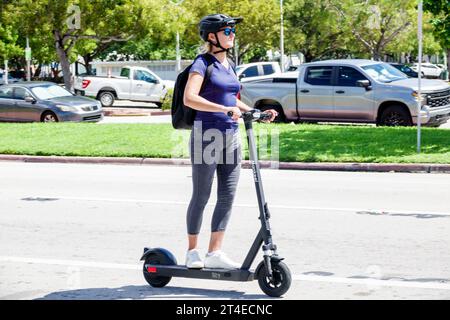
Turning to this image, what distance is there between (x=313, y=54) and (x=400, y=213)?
48795mm

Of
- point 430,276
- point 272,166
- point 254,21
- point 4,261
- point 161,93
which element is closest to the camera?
point 430,276

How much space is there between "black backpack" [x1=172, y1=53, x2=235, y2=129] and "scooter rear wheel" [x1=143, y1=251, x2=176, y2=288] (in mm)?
961

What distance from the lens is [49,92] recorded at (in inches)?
1022

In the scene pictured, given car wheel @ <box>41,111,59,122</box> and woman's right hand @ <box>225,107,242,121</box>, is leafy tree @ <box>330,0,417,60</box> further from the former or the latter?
woman's right hand @ <box>225,107,242,121</box>

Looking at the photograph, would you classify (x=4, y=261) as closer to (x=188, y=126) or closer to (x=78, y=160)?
(x=188, y=126)

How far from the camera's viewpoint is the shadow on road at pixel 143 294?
617cm

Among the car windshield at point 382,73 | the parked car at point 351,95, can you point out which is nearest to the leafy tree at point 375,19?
the car windshield at point 382,73

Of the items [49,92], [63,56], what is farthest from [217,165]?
[63,56]

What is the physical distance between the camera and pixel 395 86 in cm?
2073

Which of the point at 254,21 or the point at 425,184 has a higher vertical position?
the point at 254,21

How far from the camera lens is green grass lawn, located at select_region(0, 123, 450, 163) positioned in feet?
51.1

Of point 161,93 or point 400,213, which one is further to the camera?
point 161,93

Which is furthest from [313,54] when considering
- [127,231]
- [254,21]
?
[127,231]

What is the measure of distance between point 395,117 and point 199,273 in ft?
50.0
